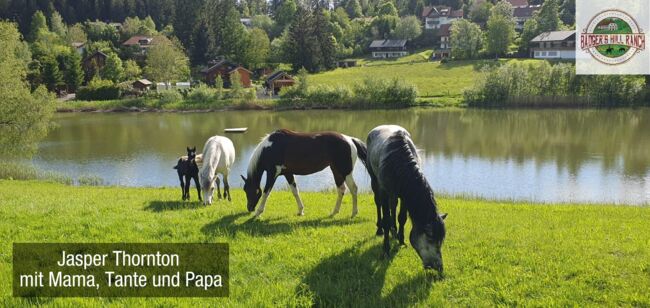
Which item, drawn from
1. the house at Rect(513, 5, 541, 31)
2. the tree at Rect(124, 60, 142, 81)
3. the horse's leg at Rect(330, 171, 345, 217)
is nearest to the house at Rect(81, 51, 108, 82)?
the tree at Rect(124, 60, 142, 81)

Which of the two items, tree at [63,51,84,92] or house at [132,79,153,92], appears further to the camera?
tree at [63,51,84,92]

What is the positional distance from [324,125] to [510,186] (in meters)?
31.5

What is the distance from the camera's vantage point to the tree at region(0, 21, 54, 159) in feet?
91.2

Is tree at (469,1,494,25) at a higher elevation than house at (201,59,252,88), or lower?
higher

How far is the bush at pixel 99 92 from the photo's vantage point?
82.6 meters

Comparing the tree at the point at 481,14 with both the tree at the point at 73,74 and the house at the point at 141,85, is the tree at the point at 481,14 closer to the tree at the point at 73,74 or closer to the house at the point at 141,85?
the house at the point at 141,85

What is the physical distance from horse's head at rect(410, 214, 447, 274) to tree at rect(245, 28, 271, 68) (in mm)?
102775

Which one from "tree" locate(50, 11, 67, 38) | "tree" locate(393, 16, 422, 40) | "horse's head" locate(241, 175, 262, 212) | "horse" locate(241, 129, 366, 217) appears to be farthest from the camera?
"tree" locate(393, 16, 422, 40)

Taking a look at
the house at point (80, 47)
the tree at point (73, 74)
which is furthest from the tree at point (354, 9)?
the tree at point (73, 74)

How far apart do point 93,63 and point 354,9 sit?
10200 centimetres

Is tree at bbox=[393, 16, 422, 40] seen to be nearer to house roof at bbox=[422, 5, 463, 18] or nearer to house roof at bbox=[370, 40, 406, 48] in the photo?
house roof at bbox=[370, 40, 406, 48]

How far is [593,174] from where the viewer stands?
2636 centimetres

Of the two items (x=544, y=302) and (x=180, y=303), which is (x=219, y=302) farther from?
(x=544, y=302)

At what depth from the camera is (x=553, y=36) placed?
99750 mm
